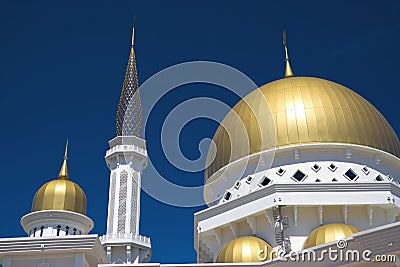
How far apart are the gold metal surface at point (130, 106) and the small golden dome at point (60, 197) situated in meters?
6.43

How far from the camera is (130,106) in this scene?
1188 inches

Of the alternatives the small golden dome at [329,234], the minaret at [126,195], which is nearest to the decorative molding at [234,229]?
the small golden dome at [329,234]

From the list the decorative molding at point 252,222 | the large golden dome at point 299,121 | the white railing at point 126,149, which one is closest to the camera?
the decorative molding at point 252,222

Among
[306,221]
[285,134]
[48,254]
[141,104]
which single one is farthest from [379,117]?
[141,104]

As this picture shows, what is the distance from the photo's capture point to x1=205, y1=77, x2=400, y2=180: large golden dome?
642 inches

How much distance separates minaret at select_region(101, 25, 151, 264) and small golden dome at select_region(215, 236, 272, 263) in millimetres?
A: 10475

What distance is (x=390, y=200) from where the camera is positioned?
15.0m

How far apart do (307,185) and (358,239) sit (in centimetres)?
477

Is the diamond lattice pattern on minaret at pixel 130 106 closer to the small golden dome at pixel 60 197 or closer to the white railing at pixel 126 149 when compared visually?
the white railing at pixel 126 149

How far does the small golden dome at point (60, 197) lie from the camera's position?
847 inches

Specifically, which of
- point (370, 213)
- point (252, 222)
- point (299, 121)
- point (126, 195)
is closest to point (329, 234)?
point (370, 213)

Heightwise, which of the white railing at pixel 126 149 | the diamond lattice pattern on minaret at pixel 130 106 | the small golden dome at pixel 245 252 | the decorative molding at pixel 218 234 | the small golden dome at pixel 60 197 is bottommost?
the small golden dome at pixel 245 252

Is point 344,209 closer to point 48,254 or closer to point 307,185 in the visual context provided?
point 307,185

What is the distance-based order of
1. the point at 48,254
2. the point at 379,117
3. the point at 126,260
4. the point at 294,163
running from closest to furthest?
the point at 48,254 < the point at 294,163 < the point at 379,117 < the point at 126,260
